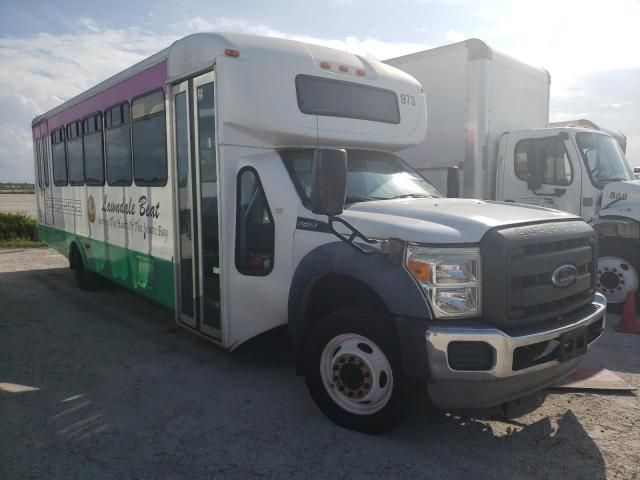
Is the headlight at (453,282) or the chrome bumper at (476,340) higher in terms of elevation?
the headlight at (453,282)

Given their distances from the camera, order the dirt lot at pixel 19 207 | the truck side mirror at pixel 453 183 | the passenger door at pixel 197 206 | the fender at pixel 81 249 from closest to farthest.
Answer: the passenger door at pixel 197 206, the truck side mirror at pixel 453 183, the fender at pixel 81 249, the dirt lot at pixel 19 207

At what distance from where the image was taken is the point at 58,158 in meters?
9.20

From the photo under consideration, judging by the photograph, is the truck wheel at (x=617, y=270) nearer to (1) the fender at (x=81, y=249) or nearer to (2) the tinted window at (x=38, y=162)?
(1) the fender at (x=81, y=249)

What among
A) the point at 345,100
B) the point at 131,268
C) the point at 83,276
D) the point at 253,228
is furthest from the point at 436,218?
the point at 83,276

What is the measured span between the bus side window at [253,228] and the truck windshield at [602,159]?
16.4 ft

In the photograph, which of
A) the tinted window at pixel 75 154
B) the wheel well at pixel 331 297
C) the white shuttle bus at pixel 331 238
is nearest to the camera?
the white shuttle bus at pixel 331 238

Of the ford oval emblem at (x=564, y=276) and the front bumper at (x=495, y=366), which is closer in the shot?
the front bumper at (x=495, y=366)

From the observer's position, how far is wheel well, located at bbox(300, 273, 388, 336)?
3.90 m

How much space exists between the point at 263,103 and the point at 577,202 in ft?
16.2

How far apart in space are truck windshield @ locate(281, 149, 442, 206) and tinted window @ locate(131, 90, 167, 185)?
177 cm

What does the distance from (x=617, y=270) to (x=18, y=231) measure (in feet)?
51.7

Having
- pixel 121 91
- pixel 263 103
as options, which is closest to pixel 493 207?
pixel 263 103

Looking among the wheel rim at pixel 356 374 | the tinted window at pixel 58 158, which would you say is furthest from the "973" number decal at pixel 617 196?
the tinted window at pixel 58 158

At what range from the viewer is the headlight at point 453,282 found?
129 inches
